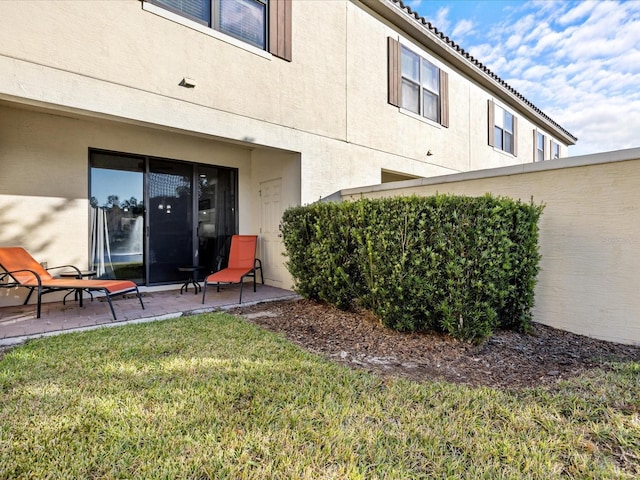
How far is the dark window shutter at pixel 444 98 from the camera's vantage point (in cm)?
932

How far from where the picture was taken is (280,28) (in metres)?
6.06

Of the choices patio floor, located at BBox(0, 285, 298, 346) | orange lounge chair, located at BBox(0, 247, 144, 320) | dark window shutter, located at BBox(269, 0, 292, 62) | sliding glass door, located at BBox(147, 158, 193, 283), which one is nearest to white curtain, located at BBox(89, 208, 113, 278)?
patio floor, located at BBox(0, 285, 298, 346)

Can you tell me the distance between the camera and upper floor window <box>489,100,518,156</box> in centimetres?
1125

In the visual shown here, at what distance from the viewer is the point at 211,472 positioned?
1696 millimetres

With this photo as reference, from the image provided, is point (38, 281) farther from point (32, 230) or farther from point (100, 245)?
point (100, 245)

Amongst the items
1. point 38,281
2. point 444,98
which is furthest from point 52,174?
point 444,98

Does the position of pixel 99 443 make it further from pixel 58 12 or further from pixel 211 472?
pixel 58 12

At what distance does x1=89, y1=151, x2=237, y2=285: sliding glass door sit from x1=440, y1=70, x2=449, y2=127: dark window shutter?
5909 mm

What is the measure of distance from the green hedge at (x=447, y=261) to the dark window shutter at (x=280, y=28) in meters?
3.48

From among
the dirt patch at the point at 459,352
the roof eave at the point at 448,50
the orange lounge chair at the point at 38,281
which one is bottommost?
the dirt patch at the point at 459,352

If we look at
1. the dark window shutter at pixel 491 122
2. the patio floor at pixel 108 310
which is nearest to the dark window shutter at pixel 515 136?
the dark window shutter at pixel 491 122

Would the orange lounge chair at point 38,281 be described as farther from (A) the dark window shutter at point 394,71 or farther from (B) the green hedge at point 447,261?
(A) the dark window shutter at point 394,71

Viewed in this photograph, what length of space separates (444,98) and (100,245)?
9.01 metres

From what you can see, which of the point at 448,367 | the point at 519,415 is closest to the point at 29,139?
the point at 448,367
